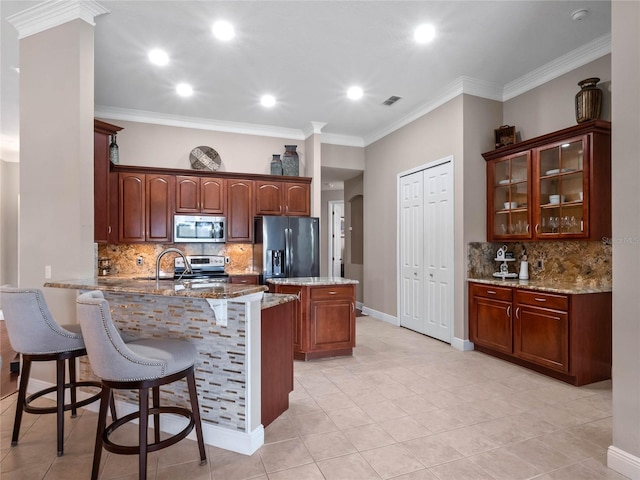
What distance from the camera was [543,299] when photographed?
11.5 ft

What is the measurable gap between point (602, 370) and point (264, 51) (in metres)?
4.39

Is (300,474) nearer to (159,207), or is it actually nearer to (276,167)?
(159,207)

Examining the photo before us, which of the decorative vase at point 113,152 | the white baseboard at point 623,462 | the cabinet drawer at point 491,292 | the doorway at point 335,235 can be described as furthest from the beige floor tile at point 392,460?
the doorway at point 335,235

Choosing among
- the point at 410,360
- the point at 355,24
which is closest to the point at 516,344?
the point at 410,360

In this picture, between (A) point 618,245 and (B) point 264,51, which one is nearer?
(A) point 618,245

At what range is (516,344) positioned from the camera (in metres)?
3.78

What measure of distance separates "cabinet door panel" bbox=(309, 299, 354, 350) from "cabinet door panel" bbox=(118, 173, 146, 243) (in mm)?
2678

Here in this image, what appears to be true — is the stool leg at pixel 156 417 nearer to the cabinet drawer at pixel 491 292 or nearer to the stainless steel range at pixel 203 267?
the stainless steel range at pixel 203 267

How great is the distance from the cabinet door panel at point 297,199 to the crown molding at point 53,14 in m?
3.19

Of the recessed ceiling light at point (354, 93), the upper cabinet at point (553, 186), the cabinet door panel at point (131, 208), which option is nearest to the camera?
the upper cabinet at point (553, 186)

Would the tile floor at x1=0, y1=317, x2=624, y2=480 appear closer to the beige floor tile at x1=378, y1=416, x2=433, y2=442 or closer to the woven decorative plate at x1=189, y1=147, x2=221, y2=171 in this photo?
the beige floor tile at x1=378, y1=416, x2=433, y2=442

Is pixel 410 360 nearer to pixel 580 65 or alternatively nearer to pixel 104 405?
pixel 104 405

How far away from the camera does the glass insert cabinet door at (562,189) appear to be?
351 cm

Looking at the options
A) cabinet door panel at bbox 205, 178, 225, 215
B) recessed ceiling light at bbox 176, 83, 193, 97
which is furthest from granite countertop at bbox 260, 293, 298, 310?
recessed ceiling light at bbox 176, 83, 193, 97
